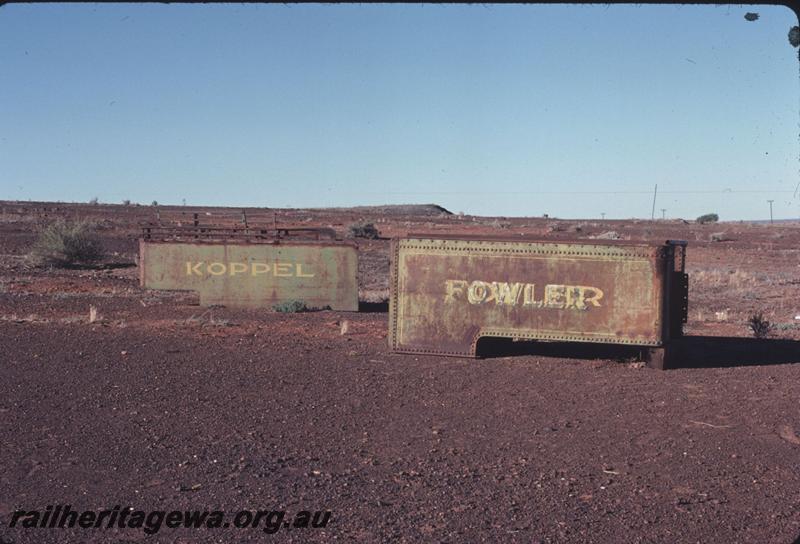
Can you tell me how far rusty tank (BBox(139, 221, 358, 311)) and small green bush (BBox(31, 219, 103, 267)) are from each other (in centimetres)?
1035

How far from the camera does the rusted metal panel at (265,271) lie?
1580 centimetres

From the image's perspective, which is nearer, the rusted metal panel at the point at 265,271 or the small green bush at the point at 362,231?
the rusted metal panel at the point at 265,271

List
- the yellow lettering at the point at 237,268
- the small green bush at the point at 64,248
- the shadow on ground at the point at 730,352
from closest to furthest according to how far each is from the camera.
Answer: the shadow on ground at the point at 730,352 → the yellow lettering at the point at 237,268 → the small green bush at the point at 64,248

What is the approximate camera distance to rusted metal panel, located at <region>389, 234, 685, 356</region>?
1012 cm

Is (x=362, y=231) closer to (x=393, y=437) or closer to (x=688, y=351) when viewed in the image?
(x=688, y=351)

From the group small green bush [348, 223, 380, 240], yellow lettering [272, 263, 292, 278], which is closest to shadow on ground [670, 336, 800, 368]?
yellow lettering [272, 263, 292, 278]

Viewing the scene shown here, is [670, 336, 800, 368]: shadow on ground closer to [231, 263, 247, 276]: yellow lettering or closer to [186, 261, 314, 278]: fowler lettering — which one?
[186, 261, 314, 278]: fowler lettering

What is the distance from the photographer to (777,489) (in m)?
5.96

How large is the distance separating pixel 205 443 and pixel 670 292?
6.25 meters

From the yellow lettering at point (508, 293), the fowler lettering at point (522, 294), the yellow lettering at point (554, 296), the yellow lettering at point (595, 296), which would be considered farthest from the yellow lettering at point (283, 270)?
the yellow lettering at point (595, 296)

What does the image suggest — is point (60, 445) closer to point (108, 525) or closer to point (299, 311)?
point (108, 525)

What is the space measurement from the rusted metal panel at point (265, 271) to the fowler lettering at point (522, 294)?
5.25 m

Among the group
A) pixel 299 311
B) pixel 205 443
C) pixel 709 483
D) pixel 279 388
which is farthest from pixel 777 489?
pixel 299 311

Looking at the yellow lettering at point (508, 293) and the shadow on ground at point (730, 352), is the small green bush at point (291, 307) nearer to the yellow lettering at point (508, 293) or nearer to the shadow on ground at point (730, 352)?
the yellow lettering at point (508, 293)
